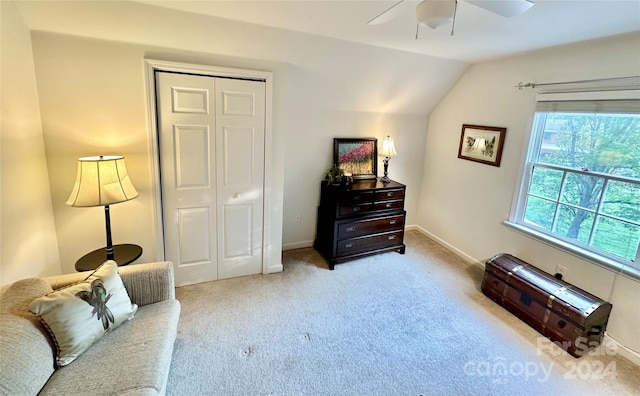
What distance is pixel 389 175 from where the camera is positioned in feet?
13.7

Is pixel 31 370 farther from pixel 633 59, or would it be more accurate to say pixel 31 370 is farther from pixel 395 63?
pixel 633 59

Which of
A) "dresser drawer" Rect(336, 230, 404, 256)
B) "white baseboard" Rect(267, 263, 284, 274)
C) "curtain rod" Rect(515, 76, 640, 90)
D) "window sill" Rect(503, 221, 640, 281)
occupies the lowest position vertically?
"white baseboard" Rect(267, 263, 284, 274)

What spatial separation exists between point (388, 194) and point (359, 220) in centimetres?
Result: 48

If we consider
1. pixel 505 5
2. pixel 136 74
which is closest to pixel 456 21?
pixel 505 5

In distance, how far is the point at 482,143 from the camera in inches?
135

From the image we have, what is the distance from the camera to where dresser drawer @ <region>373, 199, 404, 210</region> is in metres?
3.49

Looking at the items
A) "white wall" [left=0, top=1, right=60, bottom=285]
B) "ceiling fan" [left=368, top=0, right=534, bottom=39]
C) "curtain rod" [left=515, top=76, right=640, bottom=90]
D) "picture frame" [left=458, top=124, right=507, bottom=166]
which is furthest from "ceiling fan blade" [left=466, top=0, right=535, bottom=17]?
"white wall" [left=0, top=1, right=60, bottom=285]

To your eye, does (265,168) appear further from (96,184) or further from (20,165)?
(20,165)

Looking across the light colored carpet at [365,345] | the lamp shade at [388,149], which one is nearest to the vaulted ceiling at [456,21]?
the lamp shade at [388,149]

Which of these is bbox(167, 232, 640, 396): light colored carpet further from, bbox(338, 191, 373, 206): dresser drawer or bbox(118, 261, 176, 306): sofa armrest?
bbox(338, 191, 373, 206): dresser drawer

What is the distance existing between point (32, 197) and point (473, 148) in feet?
13.6

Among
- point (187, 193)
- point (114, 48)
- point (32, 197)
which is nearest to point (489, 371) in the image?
point (187, 193)

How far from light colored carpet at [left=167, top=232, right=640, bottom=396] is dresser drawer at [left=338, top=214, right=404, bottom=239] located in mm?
485

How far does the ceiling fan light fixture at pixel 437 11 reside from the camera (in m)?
1.32
